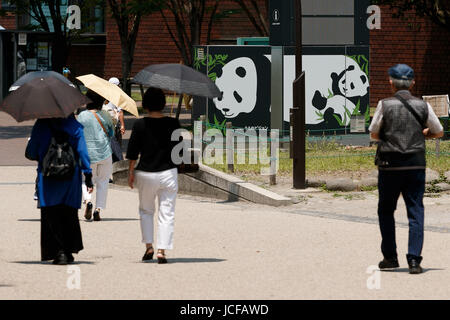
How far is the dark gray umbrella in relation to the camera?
32.8 feet

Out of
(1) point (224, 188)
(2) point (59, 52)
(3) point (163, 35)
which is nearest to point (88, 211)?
(1) point (224, 188)

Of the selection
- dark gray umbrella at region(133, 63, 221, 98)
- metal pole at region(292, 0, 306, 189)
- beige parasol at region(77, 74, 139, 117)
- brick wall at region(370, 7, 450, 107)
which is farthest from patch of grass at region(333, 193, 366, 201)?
brick wall at region(370, 7, 450, 107)

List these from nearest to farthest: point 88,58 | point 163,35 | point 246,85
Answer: point 246,85 → point 163,35 → point 88,58

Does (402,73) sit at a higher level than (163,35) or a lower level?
lower

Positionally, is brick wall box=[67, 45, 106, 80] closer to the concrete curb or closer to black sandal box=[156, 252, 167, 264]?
the concrete curb

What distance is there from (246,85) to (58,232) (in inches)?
583

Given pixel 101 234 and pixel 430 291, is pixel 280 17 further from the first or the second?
pixel 430 291

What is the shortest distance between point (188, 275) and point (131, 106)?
4356mm

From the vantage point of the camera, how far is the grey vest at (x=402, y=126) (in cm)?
884

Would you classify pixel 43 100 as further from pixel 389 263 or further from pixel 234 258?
pixel 389 263

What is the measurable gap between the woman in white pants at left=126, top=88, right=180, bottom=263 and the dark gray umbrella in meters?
0.48

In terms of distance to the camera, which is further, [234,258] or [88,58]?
Answer: [88,58]

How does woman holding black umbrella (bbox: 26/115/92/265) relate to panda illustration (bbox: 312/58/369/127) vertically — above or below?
below

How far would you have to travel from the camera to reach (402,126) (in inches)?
348
